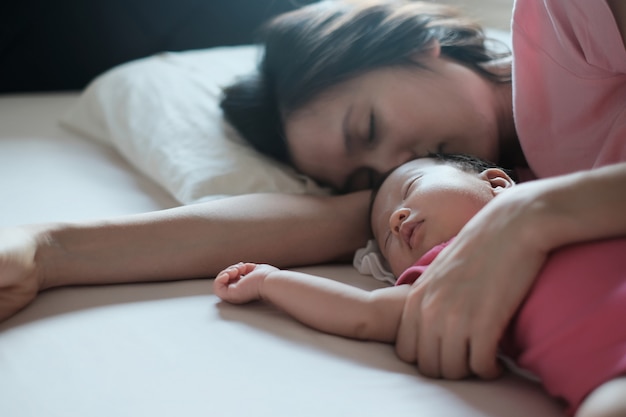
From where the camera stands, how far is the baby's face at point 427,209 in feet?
3.26

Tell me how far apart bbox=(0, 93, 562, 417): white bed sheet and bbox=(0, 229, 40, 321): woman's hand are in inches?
0.7

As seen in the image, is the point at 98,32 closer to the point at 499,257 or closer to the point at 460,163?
the point at 460,163

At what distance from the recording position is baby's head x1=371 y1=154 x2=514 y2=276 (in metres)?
1.00

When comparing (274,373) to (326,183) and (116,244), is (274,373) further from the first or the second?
(326,183)

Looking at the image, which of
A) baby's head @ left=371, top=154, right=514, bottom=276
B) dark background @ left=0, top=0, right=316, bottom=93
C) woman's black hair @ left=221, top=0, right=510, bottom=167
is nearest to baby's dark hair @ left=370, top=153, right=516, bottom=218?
baby's head @ left=371, top=154, right=514, bottom=276

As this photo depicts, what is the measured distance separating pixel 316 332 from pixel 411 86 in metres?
0.52

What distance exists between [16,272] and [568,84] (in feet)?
2.50

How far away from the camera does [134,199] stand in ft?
4.70

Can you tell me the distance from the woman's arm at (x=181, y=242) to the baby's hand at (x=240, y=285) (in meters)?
0.10

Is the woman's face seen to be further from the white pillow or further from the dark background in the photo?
the dark background

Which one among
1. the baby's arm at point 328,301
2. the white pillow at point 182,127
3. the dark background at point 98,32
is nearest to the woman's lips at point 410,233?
the baby's arm at point 328,301

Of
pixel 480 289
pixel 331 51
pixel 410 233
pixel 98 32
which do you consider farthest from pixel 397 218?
pixel 98 32

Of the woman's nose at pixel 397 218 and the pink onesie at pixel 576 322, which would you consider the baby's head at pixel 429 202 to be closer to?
the woman's nose at pixel 397 218

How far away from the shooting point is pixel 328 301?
3.05ft
